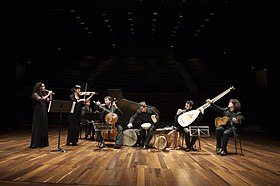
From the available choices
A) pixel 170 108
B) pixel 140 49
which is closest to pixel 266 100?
pixel 170 108

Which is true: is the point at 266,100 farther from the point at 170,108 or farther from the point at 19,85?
the point at 19,85

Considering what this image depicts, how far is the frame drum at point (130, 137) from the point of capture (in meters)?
5.68

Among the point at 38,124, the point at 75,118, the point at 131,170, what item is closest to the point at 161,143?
the point at 131,170

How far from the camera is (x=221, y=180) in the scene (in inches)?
107

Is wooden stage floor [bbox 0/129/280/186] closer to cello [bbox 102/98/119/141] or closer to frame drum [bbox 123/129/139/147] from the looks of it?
cello [bbox 102/98/119/141]

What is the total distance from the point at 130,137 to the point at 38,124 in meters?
2.31

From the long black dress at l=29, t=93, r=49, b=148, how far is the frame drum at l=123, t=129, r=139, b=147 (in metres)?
2.03

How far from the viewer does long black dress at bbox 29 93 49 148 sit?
16.2 feet

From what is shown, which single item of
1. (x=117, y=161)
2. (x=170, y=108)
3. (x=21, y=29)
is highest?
(x=21, y=29)

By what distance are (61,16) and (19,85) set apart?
4286mm

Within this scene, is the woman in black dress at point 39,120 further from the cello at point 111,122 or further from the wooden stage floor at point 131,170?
the cello at point 111,122

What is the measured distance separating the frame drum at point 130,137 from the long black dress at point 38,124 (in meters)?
2.03

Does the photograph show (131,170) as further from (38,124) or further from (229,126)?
(38,124)

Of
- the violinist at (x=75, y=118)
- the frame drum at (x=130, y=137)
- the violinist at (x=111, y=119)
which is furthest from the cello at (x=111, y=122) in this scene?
the violinist at (x=75, y=118)
